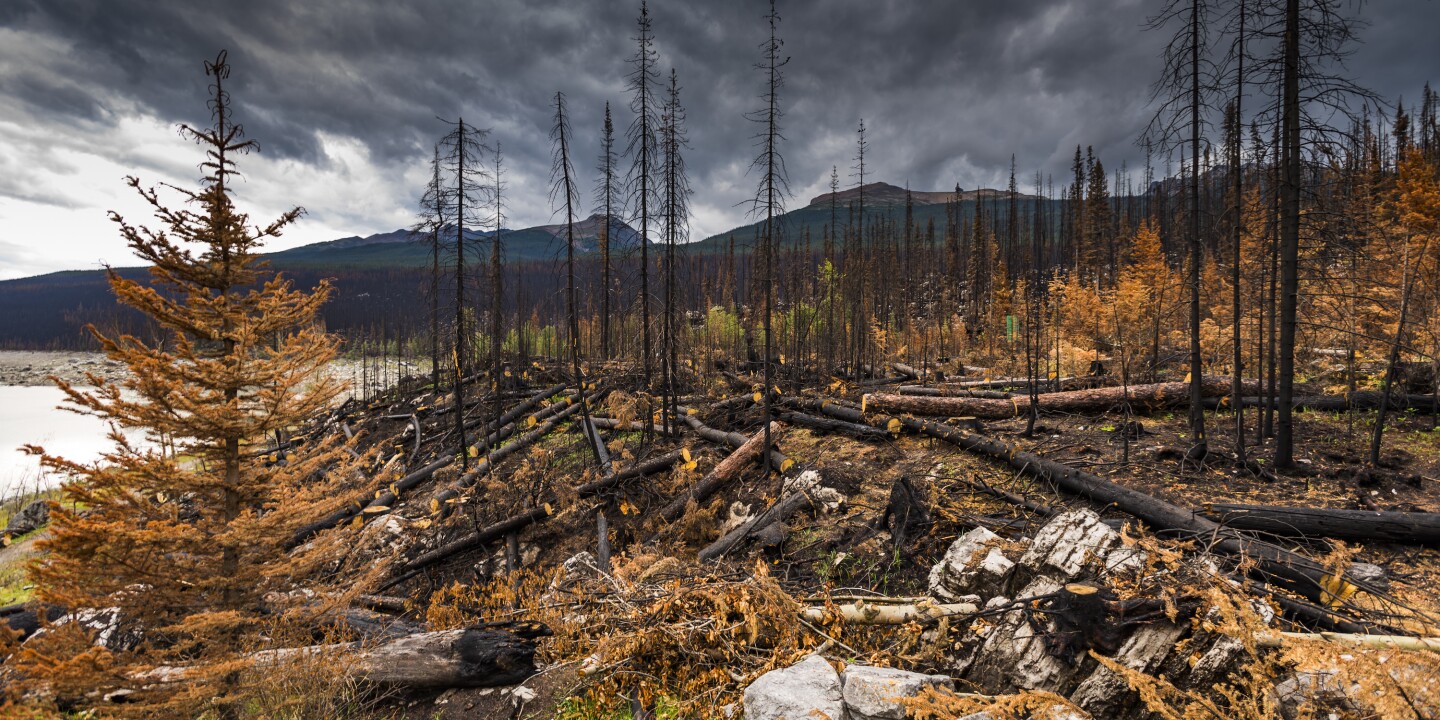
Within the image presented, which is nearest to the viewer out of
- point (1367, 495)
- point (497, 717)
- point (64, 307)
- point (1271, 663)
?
point (1271, 663)

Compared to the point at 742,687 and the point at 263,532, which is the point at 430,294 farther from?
the point at 742,687

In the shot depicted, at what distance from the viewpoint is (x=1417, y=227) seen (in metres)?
14.8

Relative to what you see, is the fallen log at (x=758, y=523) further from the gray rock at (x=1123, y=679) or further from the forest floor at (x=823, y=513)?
the gray rock at (x=1123, y=679)

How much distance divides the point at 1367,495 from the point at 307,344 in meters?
14.4

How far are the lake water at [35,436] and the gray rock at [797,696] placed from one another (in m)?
40.1

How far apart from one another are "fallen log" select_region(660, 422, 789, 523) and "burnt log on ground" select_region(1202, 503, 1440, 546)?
7466 mm

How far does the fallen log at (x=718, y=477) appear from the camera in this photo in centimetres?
1057

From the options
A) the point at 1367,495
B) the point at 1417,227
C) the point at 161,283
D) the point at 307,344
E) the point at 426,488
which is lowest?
the point at 426,488

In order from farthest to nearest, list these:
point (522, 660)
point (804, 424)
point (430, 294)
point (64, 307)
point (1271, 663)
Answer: point (64, 307), point (430, 294), point (804, 424), point (522, 660), point (1271, 663)

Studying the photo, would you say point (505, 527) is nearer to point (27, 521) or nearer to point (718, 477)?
point (718, 477)

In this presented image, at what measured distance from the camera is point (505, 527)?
11211 mm

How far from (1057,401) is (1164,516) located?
6.53 meters

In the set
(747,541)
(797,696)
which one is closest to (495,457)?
(747,541)

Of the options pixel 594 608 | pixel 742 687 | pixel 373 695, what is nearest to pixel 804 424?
pixel 594 608
